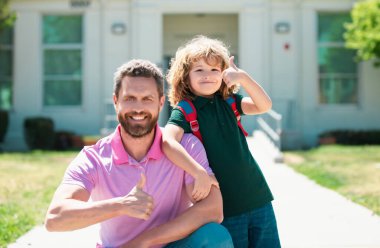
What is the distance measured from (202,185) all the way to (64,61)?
1304cm

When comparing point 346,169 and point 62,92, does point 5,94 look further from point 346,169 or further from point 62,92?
point 346,169

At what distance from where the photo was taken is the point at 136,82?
270 cm

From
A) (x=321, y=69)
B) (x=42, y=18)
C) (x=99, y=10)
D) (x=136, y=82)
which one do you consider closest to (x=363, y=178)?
(x=136, y=82)

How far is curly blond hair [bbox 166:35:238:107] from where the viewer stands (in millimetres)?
3092

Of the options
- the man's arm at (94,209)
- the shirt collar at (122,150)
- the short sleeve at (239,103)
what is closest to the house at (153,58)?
the short sleeve at (239,103)

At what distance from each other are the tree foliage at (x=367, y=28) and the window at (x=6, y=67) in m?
8.61

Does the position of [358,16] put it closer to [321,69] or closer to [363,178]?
[321,69]

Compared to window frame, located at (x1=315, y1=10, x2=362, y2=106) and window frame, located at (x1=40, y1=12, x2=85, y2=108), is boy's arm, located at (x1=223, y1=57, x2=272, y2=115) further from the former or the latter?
window frame, located at (x1=315, y1=10, x2=362, y2=106)

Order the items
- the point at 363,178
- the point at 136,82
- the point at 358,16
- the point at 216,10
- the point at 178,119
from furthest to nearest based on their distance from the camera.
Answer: the point at 216,10
the point at 358,16
the point at 363,178
the point at 178,119
the point at 136,82

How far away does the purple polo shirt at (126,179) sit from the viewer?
2.72 metres

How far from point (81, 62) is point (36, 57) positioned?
45.1 inches

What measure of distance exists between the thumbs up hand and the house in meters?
11.9

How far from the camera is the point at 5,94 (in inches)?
600

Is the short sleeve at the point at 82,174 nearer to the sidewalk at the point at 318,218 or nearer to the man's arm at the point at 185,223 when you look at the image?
the man's arm at the point at 185,223
